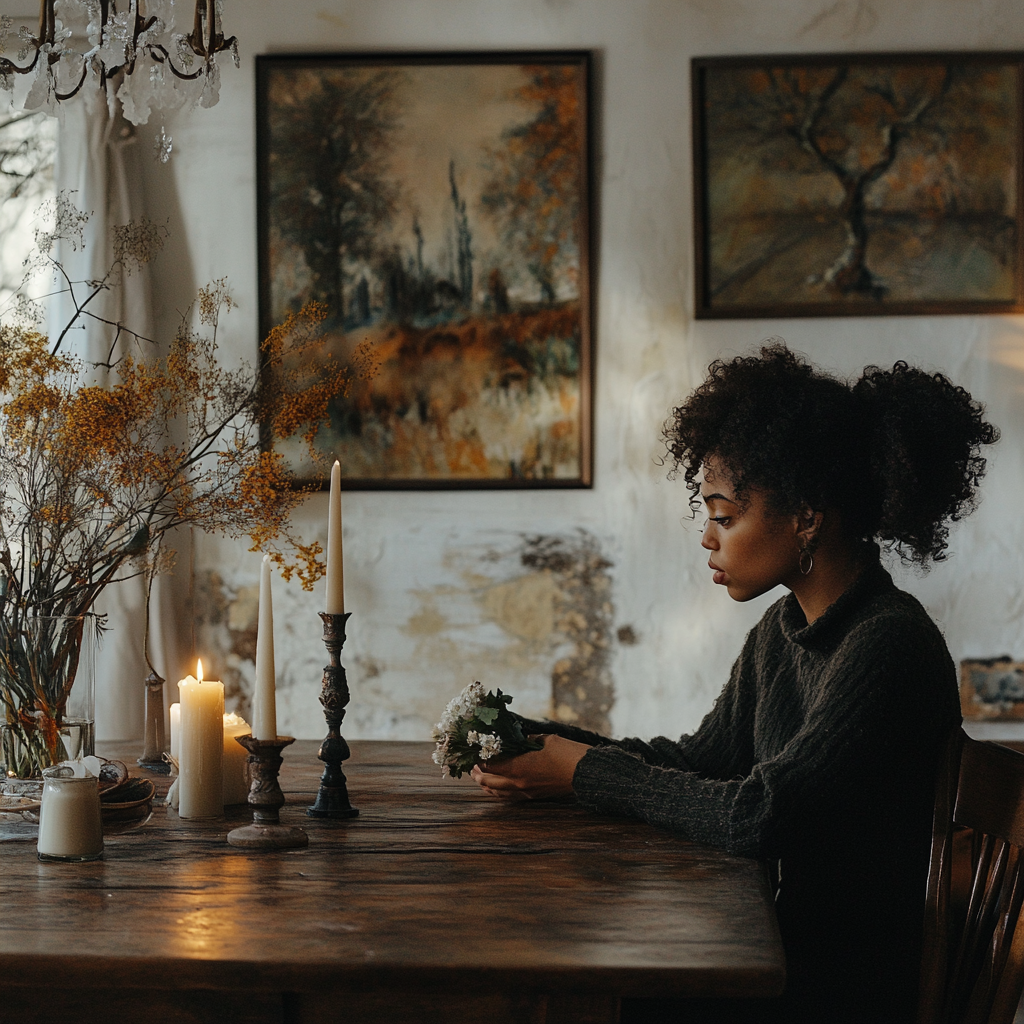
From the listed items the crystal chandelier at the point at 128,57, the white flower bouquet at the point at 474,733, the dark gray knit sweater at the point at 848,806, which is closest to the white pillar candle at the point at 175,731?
the white flower bouquet at the point at 474,733

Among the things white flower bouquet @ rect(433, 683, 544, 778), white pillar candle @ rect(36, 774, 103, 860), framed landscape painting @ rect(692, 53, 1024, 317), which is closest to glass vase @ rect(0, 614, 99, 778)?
white pillar candle @ rect(36, 774, 103, 860)

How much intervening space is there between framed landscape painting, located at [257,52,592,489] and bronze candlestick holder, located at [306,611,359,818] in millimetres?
1742

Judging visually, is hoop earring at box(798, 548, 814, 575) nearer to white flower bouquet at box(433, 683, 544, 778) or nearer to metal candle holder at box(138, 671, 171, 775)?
white flower bouquet at box(433, 683, 544, 778)

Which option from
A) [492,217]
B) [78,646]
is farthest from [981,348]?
[78,646]

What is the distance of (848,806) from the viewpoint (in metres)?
1.50

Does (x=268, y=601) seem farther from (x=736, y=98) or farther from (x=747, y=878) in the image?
(x=736, y=98)

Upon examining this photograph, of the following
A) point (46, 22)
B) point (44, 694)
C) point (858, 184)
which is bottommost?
point (44, 694)

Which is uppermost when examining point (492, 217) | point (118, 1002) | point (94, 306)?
point (492, 217)

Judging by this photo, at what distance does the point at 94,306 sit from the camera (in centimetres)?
322

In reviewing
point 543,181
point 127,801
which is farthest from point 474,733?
point 543,181

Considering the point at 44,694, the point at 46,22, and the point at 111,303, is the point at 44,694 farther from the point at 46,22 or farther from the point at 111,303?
the point at 111,303

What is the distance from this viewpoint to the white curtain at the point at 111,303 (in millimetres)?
3225

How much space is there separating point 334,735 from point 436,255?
79.2 inches

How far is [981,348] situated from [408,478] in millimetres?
1690
